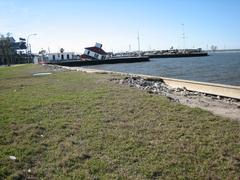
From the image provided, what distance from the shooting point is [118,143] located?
6.38 m

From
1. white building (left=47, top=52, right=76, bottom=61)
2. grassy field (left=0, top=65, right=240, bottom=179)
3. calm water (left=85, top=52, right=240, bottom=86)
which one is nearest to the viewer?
grassy field (left=0, top=65, right=240, bottom=179)

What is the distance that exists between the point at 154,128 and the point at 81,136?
1.56 meters

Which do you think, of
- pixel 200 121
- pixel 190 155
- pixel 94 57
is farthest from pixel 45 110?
pixel 94 57

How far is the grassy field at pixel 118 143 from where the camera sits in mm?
5141

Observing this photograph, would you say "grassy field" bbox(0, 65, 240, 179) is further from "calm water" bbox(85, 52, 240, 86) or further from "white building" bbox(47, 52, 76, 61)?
"white building" bbox(47, 52, 76, 61)

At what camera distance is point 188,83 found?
19.0m

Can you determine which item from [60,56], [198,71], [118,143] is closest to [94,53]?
[60,56]

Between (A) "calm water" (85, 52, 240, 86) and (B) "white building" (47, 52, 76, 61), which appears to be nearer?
(A) "calm water" (85, 52, 240, 86)

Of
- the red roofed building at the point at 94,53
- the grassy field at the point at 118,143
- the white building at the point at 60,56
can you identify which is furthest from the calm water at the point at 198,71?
the white building at the point at 60,56

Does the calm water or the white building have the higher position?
the white building

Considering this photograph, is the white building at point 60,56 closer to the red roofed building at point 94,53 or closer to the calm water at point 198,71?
the red roofed building at point 94,53

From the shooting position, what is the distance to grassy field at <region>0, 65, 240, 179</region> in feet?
16.9

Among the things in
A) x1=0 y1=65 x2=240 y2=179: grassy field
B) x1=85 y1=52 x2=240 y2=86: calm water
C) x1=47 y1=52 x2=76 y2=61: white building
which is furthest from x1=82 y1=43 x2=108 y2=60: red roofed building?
x1=0 y1=65 x2=240 y2=179: grassy field

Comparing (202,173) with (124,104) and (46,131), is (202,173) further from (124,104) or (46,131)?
(124,104)
